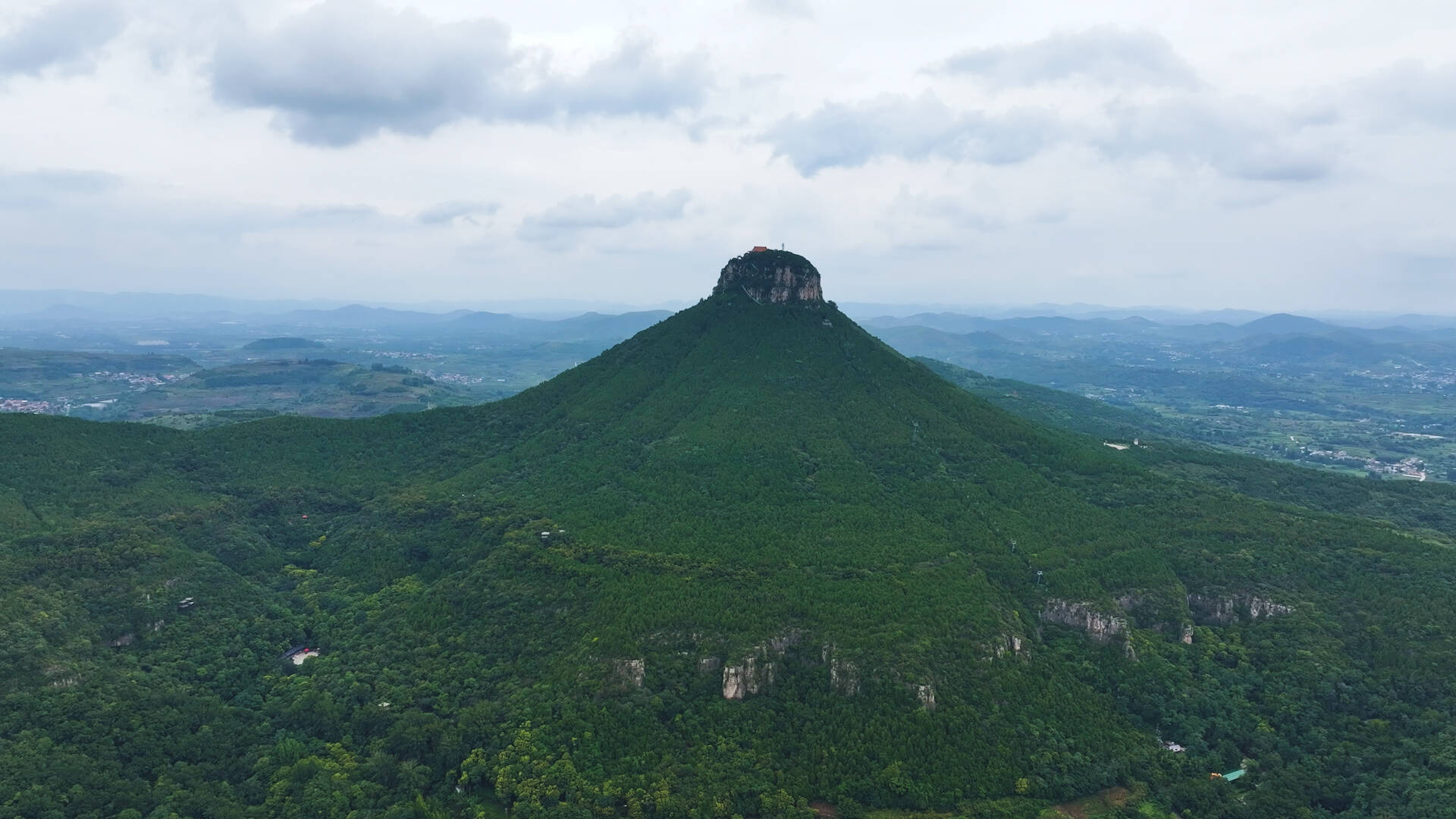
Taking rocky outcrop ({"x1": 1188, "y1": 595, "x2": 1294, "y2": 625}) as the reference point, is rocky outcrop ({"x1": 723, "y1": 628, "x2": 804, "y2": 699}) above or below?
below

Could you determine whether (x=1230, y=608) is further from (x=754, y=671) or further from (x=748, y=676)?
(x=748, y=676)

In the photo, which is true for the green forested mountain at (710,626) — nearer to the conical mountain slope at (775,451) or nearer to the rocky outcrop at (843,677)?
the rocky outcrop at (843,677)

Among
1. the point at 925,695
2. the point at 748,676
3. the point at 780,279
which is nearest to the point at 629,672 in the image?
the point at 748,676

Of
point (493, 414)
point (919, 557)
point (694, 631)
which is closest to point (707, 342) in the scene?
point (493, 414)

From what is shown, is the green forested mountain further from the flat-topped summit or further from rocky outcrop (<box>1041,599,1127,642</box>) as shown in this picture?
the flat-topped summit

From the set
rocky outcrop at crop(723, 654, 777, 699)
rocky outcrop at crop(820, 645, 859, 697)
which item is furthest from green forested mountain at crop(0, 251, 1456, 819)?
rocky outcrop at crop(820, 645, 859, 697)

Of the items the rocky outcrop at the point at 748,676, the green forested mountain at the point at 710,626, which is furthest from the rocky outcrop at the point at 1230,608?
the rocky outcrop at the point at 748,676

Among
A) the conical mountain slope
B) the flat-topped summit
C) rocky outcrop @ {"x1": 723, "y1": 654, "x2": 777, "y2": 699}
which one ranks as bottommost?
rocky outcrop @ {"x1": 723, "y1": 654, "x2": 777, "y2": 699}

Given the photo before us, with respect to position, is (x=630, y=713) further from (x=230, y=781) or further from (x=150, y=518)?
(x=150, y=518)
